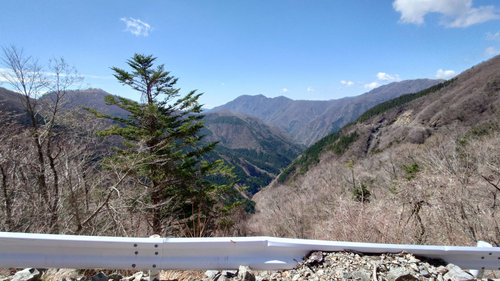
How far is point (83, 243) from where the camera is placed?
6.57 feet

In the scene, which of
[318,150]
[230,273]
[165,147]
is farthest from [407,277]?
[318,150]

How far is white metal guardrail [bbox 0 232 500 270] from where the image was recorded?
1967mm

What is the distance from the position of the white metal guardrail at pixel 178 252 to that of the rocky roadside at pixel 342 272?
7cm

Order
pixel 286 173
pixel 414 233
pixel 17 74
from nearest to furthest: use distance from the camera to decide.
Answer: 1. pixel 414 233
2. pixel 17 74
3. pixel 286 173

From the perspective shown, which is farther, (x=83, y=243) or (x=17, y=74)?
(x=17, y=74)

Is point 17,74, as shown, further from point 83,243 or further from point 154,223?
point 83,243

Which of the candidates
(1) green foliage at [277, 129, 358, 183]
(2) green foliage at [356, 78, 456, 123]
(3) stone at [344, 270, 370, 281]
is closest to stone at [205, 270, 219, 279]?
(3) stone at [344, 270, 370, 281]

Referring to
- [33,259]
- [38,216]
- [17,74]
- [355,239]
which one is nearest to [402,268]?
[355,239]

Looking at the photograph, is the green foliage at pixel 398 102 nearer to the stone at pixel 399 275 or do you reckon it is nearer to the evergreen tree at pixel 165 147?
the evergreen tree at pixel 165 147

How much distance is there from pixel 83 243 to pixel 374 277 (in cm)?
250

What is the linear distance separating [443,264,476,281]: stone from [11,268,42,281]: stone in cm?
364

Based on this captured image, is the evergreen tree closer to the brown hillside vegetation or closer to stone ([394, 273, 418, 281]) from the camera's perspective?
the brown hillside vegetation

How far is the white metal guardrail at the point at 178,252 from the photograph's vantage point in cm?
197

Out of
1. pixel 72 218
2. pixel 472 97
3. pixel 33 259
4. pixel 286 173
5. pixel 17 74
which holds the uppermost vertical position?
pixel 472 97
